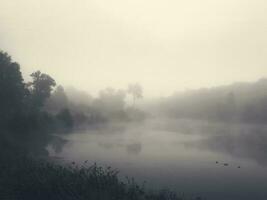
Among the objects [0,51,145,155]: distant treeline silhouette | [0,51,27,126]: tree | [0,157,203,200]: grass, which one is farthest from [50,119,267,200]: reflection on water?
[0,157,203,200]: grass

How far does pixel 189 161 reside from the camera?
131 feet

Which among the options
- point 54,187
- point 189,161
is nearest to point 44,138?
point 189,161

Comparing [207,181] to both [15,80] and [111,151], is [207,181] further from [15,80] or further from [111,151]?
[15,80]

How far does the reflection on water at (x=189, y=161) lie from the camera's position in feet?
93.0

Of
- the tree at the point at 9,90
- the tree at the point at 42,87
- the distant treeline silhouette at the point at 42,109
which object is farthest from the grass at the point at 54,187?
the tree at the point at 42,87

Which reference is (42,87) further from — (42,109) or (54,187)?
(54,187)

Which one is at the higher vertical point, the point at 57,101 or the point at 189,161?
the point at 57,101

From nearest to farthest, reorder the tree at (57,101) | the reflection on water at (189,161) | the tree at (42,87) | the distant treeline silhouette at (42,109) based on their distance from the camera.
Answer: the reflection on water at (189,161)
the distant treeline silhouette at (42,109)
the tree at (42,87)
the tree at (57,101)

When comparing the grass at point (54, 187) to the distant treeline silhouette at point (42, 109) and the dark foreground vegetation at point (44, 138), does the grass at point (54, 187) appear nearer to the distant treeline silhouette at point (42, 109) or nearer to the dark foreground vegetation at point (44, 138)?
the dark foreground vegetation at point (44, 138)


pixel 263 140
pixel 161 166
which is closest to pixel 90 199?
pixel 161 166

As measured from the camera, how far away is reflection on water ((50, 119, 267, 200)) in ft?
93.0

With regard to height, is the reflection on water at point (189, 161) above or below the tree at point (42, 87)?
below

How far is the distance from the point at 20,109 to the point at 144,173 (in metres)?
22.5

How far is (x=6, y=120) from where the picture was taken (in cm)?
4322
